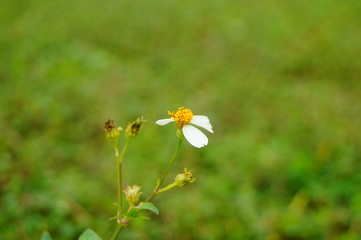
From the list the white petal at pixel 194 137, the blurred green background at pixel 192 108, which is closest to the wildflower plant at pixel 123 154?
the white petal at pixel 194 137

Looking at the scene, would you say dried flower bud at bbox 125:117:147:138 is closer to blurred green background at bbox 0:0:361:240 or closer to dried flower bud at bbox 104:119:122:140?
dried flower bud at bbox 104:119:122:140

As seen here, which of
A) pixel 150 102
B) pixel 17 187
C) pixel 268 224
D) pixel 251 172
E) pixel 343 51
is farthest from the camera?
pixel 343 51

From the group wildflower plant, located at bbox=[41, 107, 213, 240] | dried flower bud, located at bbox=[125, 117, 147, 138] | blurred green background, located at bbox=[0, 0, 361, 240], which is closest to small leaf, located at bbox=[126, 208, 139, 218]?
wildflower plant, located at bbox=[41, 107, 213, 240]

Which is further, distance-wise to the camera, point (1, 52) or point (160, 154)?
point (1, 52)

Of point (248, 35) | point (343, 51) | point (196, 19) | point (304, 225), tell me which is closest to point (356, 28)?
point (343, 51)

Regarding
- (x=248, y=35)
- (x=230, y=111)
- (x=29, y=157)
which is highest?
(x=248, y=35)

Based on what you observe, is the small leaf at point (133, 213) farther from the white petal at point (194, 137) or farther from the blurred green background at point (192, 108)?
the blurred green background at point (192, 108)

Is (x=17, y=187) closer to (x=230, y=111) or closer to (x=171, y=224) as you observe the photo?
(x=171, y=224)

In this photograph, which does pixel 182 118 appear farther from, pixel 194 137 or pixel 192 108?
pixel 192 108
